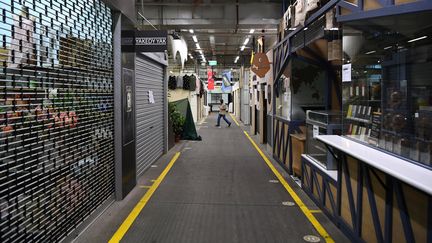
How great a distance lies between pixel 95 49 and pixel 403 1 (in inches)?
141

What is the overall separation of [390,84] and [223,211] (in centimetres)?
274

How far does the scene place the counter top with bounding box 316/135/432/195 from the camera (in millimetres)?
2258

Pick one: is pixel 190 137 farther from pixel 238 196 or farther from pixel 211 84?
pixel 211 84

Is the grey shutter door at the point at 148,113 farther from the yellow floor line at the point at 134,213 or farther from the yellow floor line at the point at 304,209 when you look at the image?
the yellow floor line at the point at 304,209

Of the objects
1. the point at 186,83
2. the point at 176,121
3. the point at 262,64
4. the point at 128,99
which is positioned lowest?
the point at 176,121

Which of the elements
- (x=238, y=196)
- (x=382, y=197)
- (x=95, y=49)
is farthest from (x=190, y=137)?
(x=382, y=197)

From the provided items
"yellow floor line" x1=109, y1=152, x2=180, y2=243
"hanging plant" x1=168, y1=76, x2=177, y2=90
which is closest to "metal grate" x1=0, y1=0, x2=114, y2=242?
"yellow floor line" x1=109, y1=152, x2=180, y2=243

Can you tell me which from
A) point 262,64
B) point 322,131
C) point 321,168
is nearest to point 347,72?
point 322,131

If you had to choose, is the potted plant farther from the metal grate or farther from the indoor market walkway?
the metal grate

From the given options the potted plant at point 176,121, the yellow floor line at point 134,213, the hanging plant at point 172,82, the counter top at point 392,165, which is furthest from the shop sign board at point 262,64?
the hanging plant at point 172,82

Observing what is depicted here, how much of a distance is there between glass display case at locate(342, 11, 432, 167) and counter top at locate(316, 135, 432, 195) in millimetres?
145

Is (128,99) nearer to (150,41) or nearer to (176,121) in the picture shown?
(150,41)

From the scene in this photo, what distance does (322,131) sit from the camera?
5.36 metres

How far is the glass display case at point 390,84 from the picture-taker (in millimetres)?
2994
